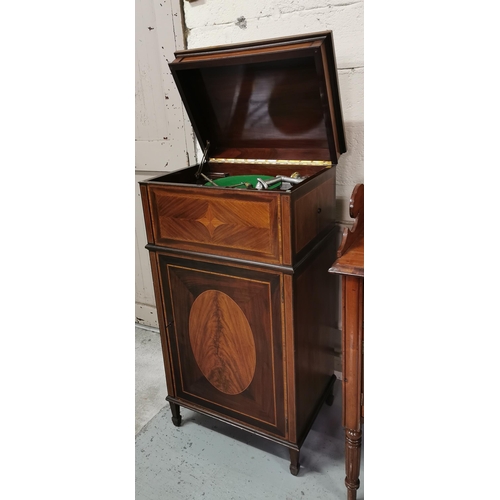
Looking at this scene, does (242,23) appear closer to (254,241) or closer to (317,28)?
(317,28)

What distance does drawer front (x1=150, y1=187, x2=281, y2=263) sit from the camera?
134 cm

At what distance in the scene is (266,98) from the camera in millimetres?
1634

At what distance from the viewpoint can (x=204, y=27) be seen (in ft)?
6.27

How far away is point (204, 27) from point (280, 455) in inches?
72.5

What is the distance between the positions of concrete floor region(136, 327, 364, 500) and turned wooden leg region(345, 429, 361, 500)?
0.12m

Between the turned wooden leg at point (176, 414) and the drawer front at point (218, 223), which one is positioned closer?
the drawer front at point (218, 223)

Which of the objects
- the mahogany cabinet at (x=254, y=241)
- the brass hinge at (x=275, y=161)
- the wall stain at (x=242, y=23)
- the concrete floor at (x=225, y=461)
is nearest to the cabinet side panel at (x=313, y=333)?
the mahogany cabinet at (x=254, y=241)

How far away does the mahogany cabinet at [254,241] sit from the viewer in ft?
4.52

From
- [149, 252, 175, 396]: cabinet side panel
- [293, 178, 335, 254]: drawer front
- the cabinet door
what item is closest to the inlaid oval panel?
the cabinet door

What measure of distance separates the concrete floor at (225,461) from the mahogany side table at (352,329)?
0.21 m

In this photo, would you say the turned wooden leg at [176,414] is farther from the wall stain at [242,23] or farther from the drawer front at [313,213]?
the wall stain at [242,23]

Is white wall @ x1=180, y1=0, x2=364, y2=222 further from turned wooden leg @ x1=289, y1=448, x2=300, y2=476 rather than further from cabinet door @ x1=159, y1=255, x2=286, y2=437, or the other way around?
turned wooden leg @ x1=289, y1=448, x2=300, y2=476

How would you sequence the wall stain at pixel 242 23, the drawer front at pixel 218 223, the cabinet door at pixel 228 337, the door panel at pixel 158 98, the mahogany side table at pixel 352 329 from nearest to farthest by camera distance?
1. the mahogany side table at pixel 352 329
2. the drawer front at pixel 218 223
3. the cabinet door at pixel 228 337
4. the wall stain at pixel 242 23
5. the door panel at pixel 158 98

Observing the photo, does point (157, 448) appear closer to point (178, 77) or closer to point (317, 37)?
point (178, 77)
